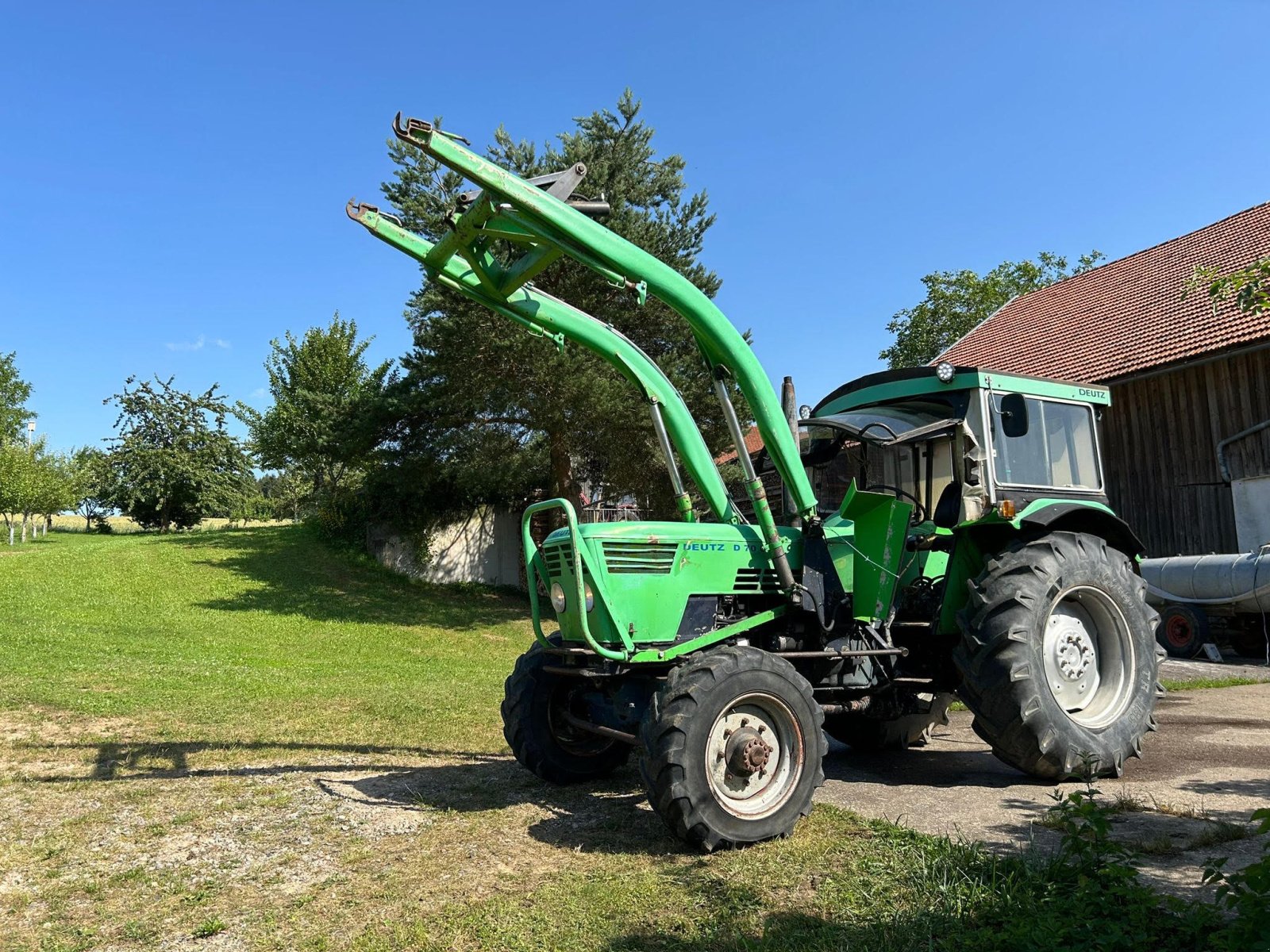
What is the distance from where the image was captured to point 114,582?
758 inches

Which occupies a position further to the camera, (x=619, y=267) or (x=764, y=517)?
(x=764, y=517)

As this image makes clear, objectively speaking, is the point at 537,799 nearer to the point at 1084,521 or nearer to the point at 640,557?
the point at 640,557

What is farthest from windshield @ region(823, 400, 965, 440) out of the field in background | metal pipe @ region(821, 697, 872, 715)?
the field in background

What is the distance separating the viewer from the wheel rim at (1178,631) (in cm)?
1366

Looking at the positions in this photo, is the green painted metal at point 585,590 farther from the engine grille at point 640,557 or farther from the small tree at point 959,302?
the small tree at point 959,302

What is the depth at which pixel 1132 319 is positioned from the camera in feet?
60.5

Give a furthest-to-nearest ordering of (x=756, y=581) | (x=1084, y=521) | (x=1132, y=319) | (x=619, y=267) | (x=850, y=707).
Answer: (x=1132, y=319)
(x=1084, y=521)
(x=850, y=707)
(x=756, y=581)
(x=619, y=267)

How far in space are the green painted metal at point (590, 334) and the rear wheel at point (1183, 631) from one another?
10782 mm

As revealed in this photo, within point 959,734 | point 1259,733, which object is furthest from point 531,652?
point 1259,733

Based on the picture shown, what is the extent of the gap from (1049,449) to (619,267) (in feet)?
11.6

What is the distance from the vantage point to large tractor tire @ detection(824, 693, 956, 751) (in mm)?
6812

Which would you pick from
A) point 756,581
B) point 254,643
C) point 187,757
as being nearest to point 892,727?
point 756,581

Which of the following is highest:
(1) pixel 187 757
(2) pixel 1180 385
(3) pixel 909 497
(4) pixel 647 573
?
(2) pixel 1180 385

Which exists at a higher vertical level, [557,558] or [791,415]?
[791,415]
